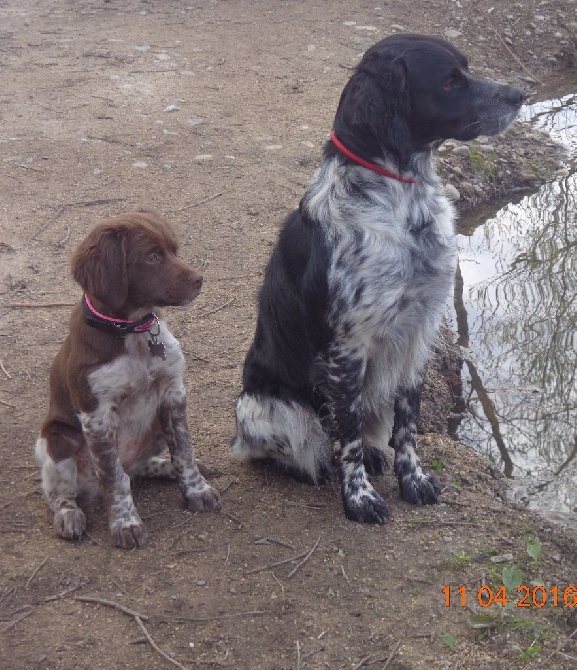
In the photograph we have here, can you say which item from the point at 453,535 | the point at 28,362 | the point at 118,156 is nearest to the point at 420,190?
the point at 453,535

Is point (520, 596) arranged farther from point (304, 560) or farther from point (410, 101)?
point (410, 101)

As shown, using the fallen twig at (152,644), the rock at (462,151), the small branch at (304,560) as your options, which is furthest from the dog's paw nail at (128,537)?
the rock at (462,151)

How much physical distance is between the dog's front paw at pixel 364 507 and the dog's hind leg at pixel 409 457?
0.67 ft

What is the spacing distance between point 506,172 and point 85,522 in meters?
5.49

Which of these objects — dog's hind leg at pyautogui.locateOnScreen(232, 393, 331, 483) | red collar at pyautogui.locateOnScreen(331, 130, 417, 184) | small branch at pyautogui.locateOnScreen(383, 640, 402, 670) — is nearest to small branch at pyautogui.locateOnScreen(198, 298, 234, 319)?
dog's hind leg at pyautogui.locateOnScreen(232, 393, 331, 483)

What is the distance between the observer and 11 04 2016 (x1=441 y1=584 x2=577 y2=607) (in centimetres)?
338

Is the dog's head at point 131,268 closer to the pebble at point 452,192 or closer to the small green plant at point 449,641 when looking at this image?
the small green plant at point 449,641

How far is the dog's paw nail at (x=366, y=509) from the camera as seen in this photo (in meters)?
3.85

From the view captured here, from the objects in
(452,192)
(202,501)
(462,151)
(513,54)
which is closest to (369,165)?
(202,501)

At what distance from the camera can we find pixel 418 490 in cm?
404

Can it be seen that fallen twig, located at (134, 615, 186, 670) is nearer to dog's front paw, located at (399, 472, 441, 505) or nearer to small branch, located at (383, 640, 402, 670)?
small branch, located at (383, 640, 402, 670)

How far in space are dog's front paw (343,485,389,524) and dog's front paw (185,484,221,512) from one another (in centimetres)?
54

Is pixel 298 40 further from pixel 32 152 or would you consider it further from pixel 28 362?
pixel 28 362

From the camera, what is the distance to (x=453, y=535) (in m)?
3.80
